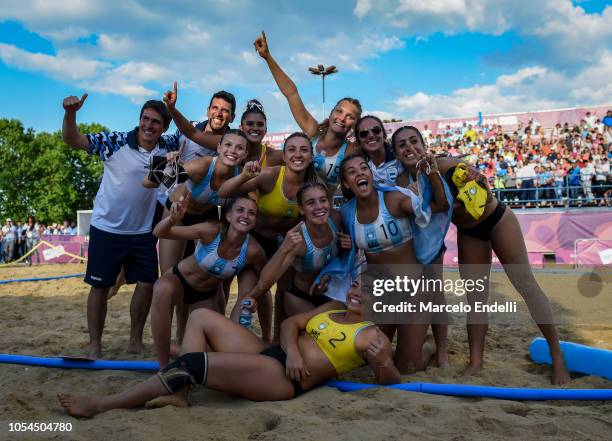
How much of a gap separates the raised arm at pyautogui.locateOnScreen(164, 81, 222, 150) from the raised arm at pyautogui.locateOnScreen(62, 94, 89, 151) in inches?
29.1

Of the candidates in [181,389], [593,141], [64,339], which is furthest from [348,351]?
[593,141]

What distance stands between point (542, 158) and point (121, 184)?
16.4m

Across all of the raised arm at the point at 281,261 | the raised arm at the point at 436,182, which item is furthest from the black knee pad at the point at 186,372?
the raised arm at the point at 436,182

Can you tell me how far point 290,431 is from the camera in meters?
2.56

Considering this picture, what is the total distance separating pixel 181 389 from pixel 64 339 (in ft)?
9.53

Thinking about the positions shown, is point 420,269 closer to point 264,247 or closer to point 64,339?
point 264,247

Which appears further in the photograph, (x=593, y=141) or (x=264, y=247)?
(x=593, y=141)

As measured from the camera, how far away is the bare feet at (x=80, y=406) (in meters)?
2.83

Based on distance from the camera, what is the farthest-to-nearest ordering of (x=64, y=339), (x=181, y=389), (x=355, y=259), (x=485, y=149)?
1. (x=485, y=149)
2. (x=64, y=339)
3. (x=355, y=259)
4. (x=181, y=389)

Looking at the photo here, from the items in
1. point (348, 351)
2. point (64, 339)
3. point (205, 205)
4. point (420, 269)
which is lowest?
point (64, 339)

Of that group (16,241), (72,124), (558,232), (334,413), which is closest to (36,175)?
(16,241)

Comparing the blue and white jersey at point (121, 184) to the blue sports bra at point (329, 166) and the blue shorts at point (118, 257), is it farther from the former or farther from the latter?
the blue sports bra at point (329, 166)

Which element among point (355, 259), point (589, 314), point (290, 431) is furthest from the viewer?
point (589, 314)

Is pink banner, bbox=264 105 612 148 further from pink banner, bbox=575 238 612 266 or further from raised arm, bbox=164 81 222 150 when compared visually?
raised arm, bbox=164 81 222 150
